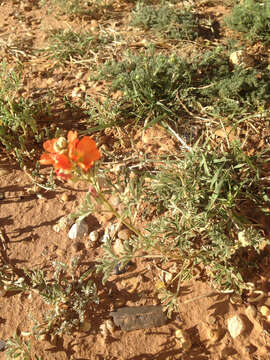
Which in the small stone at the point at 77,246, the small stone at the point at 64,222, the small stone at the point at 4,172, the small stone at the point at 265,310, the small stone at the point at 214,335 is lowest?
the small stone at the point at 214,335

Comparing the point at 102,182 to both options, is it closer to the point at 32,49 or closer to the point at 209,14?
the point at 32,49

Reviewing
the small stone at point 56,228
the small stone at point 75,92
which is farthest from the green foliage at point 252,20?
the small stone at point 56,228

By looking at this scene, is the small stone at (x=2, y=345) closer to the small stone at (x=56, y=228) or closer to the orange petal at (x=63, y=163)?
the small stone at (x=56, y=228)

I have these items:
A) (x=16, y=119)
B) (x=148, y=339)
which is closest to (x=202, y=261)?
(x=148, y=339)

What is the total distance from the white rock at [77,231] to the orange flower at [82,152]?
828 millimetres

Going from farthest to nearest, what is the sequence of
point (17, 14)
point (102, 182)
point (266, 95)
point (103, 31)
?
point (17, 14) < point (103, 31) < point (266, 95) < point (102, 182)

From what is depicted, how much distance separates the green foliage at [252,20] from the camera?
2.82 meters

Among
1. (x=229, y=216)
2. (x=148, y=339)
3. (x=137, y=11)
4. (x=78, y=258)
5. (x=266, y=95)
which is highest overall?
(x=137, y=11)

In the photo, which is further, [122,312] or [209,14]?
[209,14]

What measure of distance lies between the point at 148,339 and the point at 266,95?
183 centimetres

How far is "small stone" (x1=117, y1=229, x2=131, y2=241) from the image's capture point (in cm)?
208

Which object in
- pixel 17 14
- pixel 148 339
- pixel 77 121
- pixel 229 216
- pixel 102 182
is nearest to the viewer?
pixel 148 339

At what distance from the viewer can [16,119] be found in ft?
7.90

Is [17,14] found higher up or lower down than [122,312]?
higher up
